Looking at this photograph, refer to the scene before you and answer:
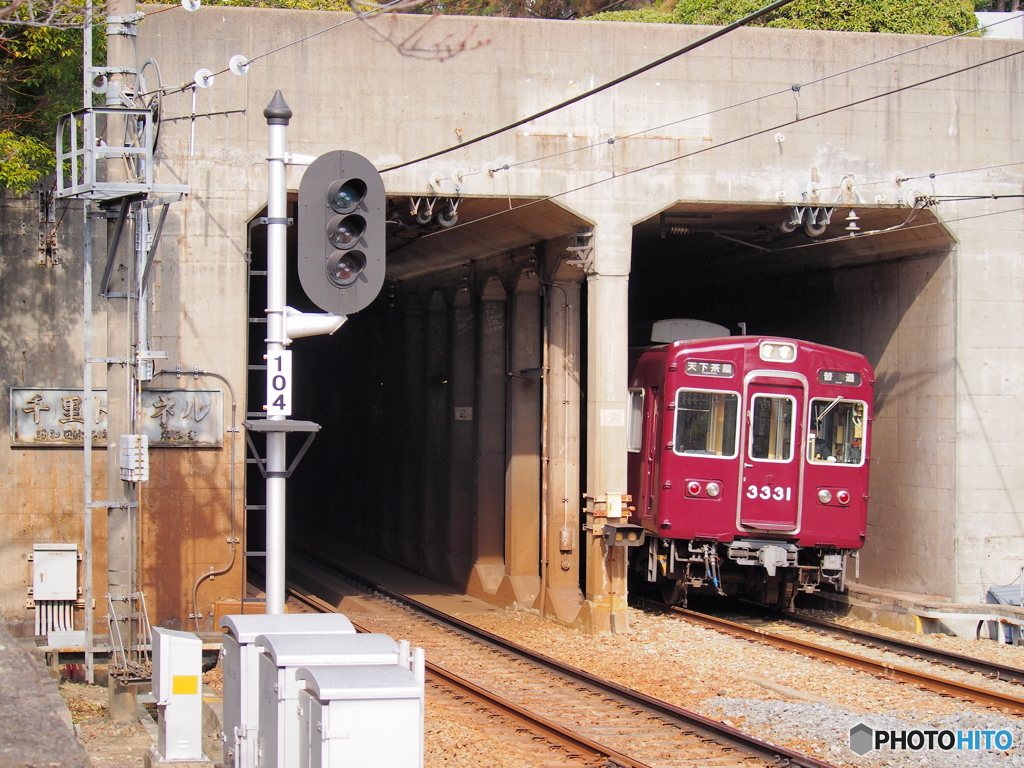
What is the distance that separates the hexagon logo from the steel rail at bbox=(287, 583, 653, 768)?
181 cm

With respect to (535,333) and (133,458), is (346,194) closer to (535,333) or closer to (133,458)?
(133,458)

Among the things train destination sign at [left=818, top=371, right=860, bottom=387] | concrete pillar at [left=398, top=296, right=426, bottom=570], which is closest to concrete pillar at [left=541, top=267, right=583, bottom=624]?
train destination sign at [left=818, top=371, right=860, bottom=387]

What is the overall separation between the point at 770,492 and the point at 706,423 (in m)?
1.18

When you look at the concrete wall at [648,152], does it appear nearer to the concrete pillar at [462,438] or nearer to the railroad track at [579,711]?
the railroad track at [579,711]

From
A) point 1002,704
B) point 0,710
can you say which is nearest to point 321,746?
point 0,710

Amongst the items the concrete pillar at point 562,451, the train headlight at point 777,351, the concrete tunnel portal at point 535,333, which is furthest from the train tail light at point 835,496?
the concrete pillar at point 562,451

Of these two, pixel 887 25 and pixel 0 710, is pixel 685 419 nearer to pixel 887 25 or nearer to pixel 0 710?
pixel 0 710

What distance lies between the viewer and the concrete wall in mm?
14000

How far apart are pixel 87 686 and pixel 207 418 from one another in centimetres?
321

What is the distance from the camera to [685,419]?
15.0 metres

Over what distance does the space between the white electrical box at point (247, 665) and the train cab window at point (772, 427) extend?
29.6ft

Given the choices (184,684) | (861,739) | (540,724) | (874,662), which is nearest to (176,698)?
(184,684)

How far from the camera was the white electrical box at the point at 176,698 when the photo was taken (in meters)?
8.45

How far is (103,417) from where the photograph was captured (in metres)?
14.1
